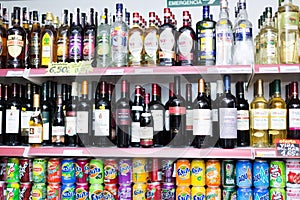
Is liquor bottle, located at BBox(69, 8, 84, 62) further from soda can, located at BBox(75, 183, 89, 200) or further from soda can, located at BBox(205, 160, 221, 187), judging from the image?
soda can, located at BBox(205, 160, 221, 187)

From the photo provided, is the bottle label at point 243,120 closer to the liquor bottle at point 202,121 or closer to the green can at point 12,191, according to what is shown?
the liquor bottle at point 202,121

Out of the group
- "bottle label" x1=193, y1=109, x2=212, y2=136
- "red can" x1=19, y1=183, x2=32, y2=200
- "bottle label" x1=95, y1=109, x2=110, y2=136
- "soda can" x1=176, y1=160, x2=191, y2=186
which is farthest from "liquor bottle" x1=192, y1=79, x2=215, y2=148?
"red can" x1=19, y1=183, x2=32, y2=200

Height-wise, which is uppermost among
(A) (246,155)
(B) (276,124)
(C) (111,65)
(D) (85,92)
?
(C) (111,65)

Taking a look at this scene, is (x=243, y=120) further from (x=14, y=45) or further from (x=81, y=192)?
(x=14, y=45)

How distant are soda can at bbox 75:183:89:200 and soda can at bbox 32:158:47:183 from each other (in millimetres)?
184

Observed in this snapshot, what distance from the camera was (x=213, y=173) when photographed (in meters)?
1.92

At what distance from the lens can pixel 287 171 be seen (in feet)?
6.17

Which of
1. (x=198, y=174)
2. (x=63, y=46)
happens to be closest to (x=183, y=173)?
(x=198, y=174)

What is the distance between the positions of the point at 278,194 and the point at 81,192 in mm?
945

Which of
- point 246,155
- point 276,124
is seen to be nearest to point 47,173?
point 246,155

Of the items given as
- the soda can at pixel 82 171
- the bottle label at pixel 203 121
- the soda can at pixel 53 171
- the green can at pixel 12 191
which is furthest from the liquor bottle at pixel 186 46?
the green can at pixel 12 191

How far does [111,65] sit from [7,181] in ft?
2.63

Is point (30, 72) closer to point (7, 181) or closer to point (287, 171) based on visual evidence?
point (7, 181)

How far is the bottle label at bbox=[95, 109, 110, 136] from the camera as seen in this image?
201 centimetres
